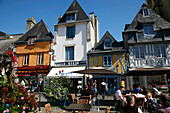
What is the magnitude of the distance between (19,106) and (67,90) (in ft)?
11.6

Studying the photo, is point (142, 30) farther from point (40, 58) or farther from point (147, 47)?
point (40, 58)

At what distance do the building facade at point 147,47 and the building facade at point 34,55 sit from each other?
9215 millimetres

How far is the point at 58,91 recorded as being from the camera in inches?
260

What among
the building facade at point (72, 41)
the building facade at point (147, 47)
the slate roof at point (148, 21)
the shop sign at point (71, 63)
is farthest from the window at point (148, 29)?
the shop sign at point (71, 63)

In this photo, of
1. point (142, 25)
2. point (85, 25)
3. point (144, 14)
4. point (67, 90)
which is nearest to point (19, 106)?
point (67, 90)

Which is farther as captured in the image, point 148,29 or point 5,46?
point 5,46

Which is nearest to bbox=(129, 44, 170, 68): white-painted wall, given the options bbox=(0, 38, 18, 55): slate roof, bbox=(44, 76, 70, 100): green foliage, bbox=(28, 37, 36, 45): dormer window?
bbox=(44, 76, 70, 100): green foliage

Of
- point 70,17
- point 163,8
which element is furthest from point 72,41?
point 163,8

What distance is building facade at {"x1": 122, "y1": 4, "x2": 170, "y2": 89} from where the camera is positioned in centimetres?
1214

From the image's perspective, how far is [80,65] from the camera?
13.5 metres

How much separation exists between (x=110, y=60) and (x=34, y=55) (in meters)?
9.14

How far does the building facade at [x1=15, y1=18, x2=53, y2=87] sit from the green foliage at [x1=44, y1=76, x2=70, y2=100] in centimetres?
789

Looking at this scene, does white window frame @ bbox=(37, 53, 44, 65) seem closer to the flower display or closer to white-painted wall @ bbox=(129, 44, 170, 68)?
white-painted wall @ bbox=(129, 44, 170, 68)

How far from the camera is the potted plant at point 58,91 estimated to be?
6.63 metres
